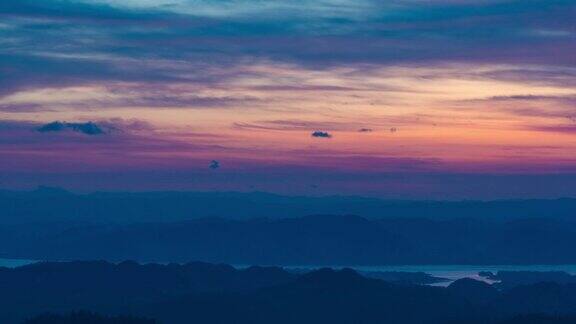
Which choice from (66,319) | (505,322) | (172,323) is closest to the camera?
(66,319)

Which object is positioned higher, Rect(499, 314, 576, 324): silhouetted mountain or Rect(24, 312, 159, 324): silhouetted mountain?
Rect(499, 314, 576, 324): silhouetted mountain

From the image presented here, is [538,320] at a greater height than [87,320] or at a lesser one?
greater

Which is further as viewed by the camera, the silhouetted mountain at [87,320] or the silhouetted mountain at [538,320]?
the silhouetted mountain at [538,320]

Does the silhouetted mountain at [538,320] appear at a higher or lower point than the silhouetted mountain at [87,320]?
higher

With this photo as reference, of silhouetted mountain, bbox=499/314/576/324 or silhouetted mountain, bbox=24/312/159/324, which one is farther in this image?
silhouetted mountain, bbox=499/314/576/324

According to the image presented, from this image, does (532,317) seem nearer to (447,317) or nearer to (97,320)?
(447,317)

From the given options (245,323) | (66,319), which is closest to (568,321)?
(245,323)

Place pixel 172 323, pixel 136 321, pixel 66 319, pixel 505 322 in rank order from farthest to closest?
pixel 172 323 → pixel 505 322 → pixel 66 319 → pixel 136 321

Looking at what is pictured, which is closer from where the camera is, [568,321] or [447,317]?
[568,321]

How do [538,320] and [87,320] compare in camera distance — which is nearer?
[87,320]
